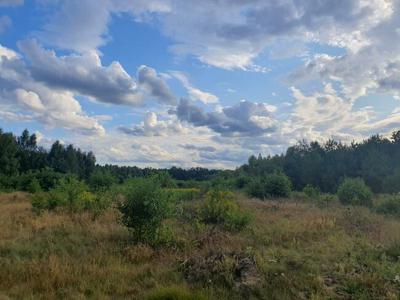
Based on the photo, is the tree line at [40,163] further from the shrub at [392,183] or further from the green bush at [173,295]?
the green bush at [173,295]

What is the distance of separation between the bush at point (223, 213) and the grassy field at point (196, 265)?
1212mm

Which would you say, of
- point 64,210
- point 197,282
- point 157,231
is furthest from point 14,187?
point 197,282

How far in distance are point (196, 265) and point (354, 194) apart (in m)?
24.0

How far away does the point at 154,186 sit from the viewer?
12781 mm

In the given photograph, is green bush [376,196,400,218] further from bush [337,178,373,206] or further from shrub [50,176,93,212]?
shrub [50,176,93,212]

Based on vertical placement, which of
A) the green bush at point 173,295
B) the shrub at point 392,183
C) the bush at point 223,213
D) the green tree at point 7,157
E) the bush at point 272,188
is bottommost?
the green bush at point 173,295

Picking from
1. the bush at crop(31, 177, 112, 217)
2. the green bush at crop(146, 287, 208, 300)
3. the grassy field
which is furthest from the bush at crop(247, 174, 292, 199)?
the green bush at crop(146, 287, 208, 300)

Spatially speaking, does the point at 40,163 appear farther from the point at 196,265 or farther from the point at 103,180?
the point at 196,265

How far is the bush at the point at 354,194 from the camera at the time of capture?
2964 centimetres

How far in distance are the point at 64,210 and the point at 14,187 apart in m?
35.6

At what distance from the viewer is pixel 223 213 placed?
16.8 meters

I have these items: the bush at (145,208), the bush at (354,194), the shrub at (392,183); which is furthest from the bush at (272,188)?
the bush at (145,208)

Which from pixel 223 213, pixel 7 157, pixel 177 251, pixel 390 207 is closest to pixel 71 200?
pixel 223 213

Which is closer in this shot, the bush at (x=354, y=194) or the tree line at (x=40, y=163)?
the bush at (x=354, y=194)
